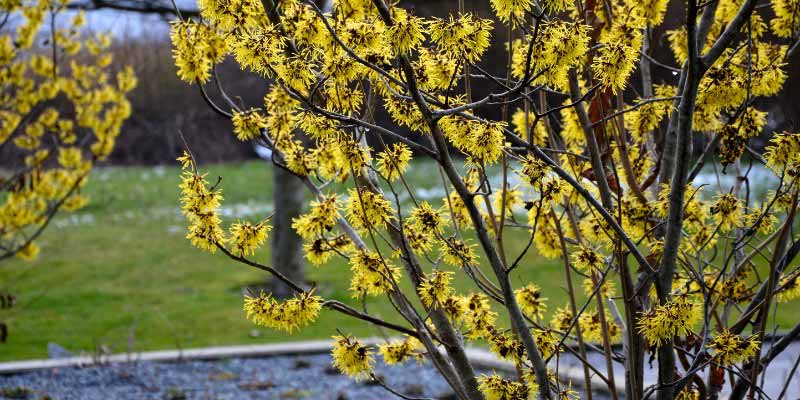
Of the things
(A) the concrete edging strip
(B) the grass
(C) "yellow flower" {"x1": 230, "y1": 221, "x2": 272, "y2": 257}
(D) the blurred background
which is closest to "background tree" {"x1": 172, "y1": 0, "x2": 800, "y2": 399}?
(C) "yellow flower" {"x1": 230, "y1": 221, "x2": 272, "y2": 257}

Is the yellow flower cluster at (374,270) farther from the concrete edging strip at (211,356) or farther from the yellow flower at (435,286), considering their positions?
the concrete edging strip at (211,356)

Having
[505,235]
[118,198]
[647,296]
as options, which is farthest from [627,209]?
[118,198]

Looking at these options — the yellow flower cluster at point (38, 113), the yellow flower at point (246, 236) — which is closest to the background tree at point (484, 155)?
the yellow flower at point (246, 236)

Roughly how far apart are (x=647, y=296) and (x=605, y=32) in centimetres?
94

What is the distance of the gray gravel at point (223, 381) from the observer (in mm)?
5238

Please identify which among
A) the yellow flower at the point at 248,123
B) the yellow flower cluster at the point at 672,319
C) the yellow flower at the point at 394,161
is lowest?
the yellow flower cluster at the point at 672,319

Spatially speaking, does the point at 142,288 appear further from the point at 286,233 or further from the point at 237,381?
the point at 237,381

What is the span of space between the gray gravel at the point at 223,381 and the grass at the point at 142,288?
0.30 m

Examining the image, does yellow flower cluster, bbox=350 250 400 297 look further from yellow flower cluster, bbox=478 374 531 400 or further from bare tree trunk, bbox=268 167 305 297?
bare tree trunk, bbox=268 167 305 297

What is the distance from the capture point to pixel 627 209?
2764 mm

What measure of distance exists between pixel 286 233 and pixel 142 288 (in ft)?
6.95

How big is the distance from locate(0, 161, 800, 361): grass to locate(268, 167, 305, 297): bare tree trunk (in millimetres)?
424

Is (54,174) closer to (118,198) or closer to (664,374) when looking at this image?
(664,374)

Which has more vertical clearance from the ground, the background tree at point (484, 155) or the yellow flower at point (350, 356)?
the background tree at point (484, 155)
